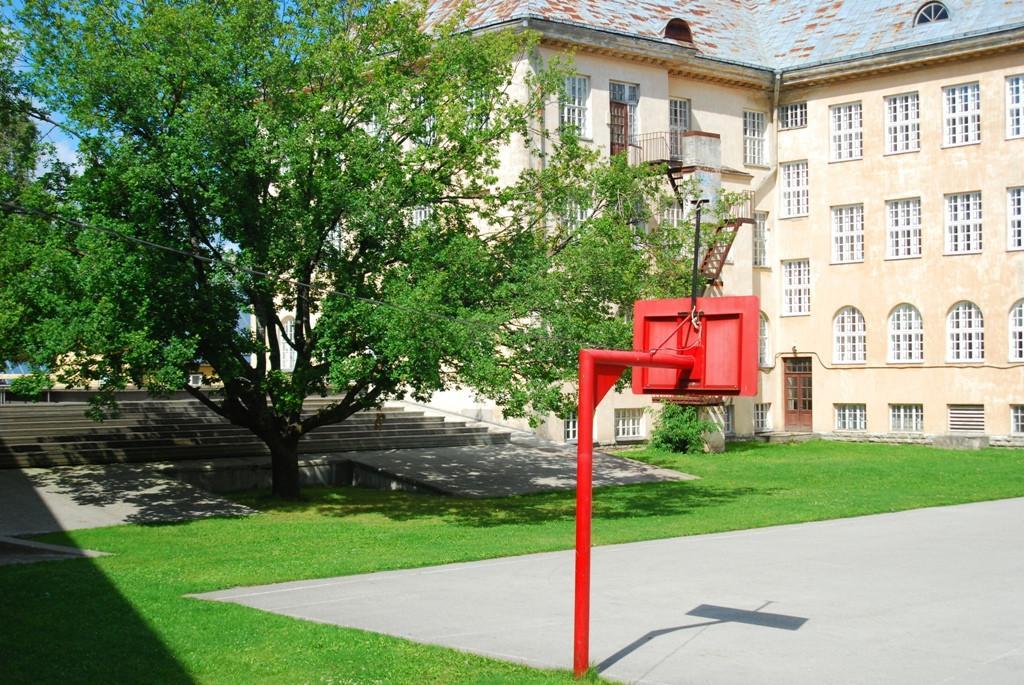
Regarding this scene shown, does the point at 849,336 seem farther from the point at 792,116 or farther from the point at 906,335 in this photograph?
the point at 792,116

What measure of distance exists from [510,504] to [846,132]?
22.0 metres

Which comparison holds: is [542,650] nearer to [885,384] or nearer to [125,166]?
Result: [125,166]

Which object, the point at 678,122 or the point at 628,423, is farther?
the point at 678,122

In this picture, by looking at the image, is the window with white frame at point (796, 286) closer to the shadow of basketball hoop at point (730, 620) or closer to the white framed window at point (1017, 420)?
the white framed window at point (1017, 420)

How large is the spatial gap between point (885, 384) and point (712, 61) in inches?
446

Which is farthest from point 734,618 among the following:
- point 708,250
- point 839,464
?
point 708,250

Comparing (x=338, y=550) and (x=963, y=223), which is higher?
(x=963, y=223)

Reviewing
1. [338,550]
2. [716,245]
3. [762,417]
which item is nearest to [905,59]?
[716,245]

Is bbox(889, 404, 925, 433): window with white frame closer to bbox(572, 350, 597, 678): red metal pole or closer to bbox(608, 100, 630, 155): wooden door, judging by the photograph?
bbox(608, 100, 630, 155): wooden door

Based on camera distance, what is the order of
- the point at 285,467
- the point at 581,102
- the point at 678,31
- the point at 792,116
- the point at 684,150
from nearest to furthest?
1. the point at 285,467
2. the point at 581,102
3. the point at 684,150
4. the point at 678,31
5. the point at 792,116

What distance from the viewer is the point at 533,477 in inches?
1141

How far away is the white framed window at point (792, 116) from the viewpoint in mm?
42656

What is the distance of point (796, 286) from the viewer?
1693 inches

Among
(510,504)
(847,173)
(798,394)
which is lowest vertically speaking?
(510,504)
